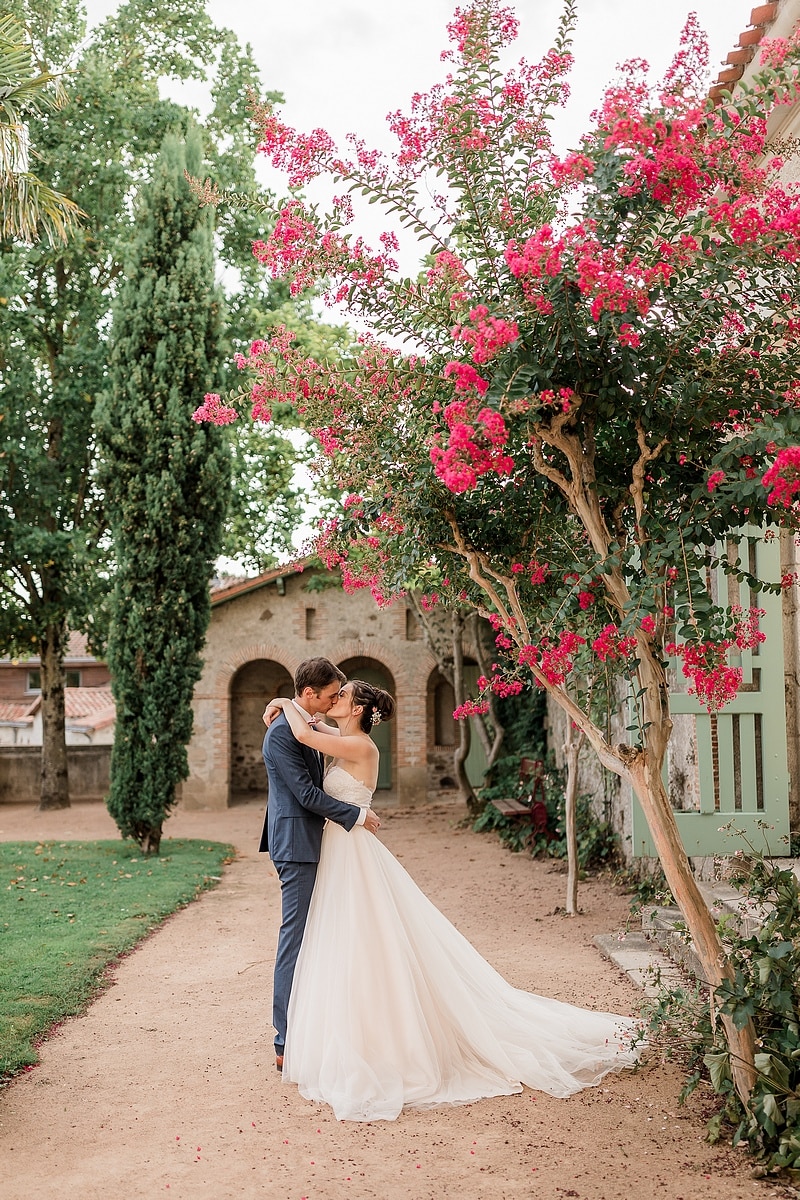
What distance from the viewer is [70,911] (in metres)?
8.91

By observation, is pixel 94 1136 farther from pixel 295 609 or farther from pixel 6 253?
pixel 6 253

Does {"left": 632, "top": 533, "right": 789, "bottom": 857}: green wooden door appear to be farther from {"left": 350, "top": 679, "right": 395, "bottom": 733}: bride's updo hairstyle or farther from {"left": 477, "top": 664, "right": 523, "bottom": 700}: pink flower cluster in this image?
{"left": 350, "top": 679, "right": 395, "bottom": 733}: bride's updo hairstyle

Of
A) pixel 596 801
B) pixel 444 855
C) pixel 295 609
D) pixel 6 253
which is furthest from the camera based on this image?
pixel 295 609

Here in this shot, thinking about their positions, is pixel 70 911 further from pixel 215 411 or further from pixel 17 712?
pixel 17 712

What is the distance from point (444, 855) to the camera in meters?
12.3

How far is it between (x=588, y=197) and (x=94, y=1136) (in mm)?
4190

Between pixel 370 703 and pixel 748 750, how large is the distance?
2.90 m

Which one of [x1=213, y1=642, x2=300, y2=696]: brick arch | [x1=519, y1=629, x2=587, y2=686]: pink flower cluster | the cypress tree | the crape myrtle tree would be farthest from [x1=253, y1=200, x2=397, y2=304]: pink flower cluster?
[x1=213, y1=642, x2=300, y2=696]: brick arch

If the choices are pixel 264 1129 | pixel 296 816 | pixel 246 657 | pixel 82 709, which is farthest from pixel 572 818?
pixel 82 709

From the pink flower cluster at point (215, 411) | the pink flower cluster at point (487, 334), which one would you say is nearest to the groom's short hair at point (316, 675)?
the pink flower cluster at point (215, 411)

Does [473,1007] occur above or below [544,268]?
below

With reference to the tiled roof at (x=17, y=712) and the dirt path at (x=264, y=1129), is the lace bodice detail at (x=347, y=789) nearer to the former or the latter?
the dirt path at (x=264, y=1129)

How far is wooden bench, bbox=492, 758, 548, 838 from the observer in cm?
1183

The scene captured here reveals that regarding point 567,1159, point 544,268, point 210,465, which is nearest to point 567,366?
point 544,268
